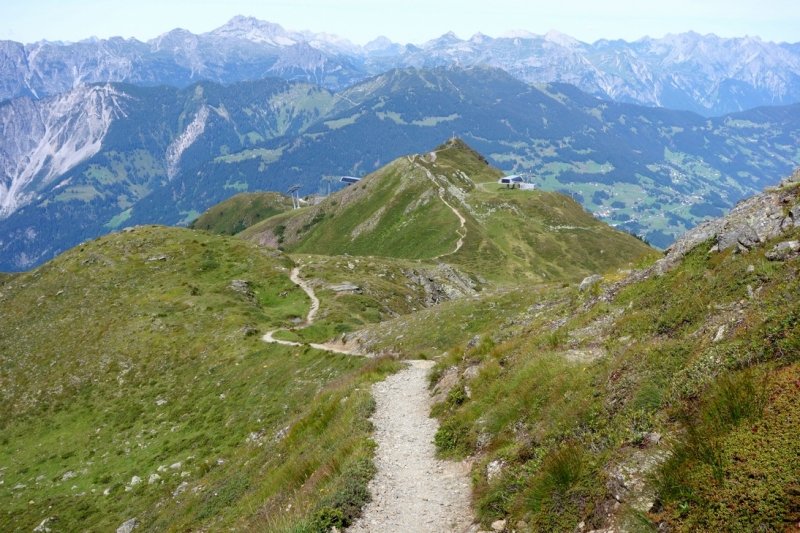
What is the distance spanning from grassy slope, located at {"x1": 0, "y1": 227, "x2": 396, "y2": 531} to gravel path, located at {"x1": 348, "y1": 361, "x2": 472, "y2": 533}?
77 cm

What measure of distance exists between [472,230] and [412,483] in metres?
136

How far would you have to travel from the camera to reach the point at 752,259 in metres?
15.6

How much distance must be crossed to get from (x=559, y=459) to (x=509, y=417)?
16.6 feet

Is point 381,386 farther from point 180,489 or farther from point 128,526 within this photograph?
point 128,526

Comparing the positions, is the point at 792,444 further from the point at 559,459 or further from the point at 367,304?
the point at 367,304

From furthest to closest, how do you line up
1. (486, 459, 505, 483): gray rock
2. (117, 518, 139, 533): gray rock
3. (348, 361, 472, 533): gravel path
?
(117, 518, 139, 533): gray rock, (486, 459, 505, 483): gray rock, (348, 361, 472, 533): gravel path

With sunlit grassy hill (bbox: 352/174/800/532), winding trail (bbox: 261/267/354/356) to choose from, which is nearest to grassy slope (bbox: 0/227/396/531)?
winding trail (bbox: 261/267/354/356)

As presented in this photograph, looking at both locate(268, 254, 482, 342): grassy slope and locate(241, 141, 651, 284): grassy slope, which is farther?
locate(241, 141, 651, 284): grassy slope

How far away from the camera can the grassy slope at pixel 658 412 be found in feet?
26.1

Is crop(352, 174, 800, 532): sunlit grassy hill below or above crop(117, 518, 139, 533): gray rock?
above

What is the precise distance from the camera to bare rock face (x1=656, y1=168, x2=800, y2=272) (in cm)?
1677

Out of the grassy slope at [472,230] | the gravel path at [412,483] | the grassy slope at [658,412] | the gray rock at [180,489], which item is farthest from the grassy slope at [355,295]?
the grassy slope at [472,230]

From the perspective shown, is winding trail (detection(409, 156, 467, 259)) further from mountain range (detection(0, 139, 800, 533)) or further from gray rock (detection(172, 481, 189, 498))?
gray rock (detection(172, 481, 189, 498))

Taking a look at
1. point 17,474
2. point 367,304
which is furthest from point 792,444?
point 367,304
